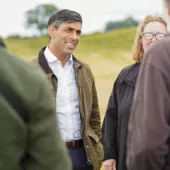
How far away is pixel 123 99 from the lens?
4.16 meters

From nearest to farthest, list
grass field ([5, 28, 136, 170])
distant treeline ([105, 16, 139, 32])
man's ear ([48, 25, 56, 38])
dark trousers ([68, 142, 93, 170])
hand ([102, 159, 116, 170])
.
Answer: hand ([102, 159, 116, 170])
dark trousers ([68, 142, 93, 170])
man's ear ([48, 25, 56, 38])
grass field ([5, 28, 136, 170])
distant treeline ([105, 16, 139, 32])

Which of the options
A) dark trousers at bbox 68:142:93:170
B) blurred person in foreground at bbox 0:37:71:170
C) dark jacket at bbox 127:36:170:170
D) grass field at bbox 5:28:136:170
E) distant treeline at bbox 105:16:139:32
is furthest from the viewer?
distant treeline at bbox 105:16:139:32

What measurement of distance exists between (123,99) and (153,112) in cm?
173

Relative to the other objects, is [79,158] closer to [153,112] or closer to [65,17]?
[65,17]

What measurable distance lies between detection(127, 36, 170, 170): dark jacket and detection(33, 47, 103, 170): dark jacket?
1.96 m

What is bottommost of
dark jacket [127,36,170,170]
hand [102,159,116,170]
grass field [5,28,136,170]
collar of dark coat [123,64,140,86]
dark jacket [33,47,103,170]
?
grass field [5,28,136,170]

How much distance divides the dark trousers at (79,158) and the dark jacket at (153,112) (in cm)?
203

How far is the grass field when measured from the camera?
33.9 m

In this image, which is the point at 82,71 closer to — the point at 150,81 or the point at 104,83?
the point at 150,81

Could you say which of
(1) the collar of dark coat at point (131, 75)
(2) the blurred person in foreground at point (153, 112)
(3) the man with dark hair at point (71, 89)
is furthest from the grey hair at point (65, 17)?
(2) the blurred person in foreground at point (153, 112)

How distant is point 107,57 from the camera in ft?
127

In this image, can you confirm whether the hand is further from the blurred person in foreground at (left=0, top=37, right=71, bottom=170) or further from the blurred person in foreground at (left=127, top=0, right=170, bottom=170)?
the blurred person in foreground at (left=0, top=37, right=71, bottom=170)

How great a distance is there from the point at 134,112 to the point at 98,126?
2356mm

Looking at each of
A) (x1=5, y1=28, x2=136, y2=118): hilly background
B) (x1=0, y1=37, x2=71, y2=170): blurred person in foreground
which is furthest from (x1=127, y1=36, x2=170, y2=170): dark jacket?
(x1=5, y1=28, x2=136, y2=118): hilly background
